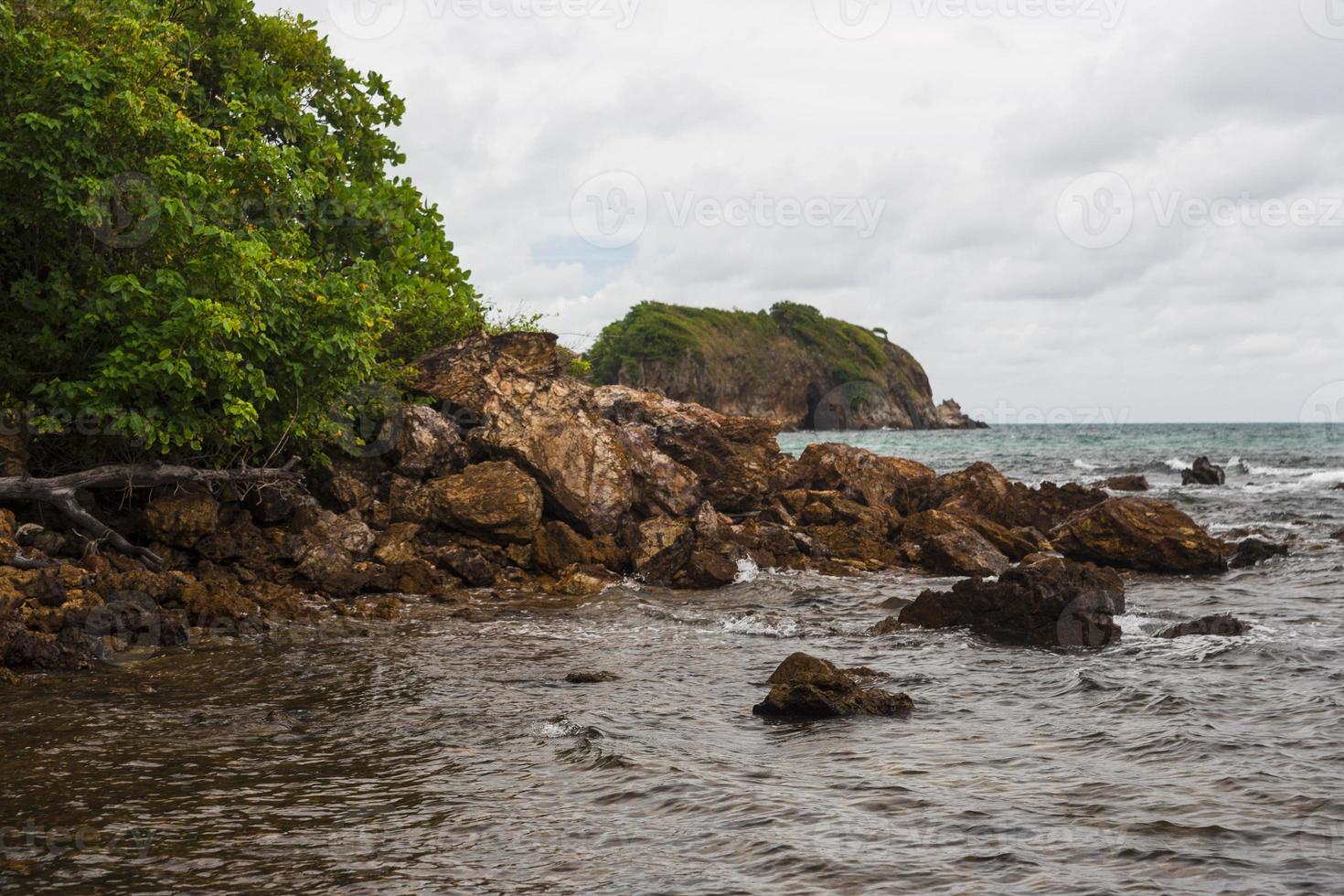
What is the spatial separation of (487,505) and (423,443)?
230cm

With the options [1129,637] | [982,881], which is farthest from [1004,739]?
[1129,637]

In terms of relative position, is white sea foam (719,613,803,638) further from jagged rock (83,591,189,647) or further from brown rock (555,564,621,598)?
jagged rock (83,591,189,647)

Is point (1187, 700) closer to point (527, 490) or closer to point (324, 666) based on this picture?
point (324, 666)

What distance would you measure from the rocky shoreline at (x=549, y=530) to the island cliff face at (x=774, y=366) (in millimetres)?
88944

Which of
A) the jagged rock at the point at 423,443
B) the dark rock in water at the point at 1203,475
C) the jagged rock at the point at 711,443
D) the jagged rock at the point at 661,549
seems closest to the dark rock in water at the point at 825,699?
the jagged rock at the point at 661,549

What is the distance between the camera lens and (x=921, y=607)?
1725 cm

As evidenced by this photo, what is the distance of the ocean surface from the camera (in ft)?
23.7

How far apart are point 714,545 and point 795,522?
14.7 feet

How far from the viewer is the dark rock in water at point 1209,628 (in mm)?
15781

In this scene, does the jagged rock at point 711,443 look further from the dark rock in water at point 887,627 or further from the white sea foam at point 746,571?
the dark rock in water at point 887,627

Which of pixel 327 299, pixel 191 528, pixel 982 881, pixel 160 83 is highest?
pixel 160 83

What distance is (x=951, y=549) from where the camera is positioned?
23.6m

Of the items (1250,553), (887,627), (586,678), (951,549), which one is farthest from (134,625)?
(1250,553)

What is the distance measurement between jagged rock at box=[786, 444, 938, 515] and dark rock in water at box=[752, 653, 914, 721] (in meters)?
17.5
